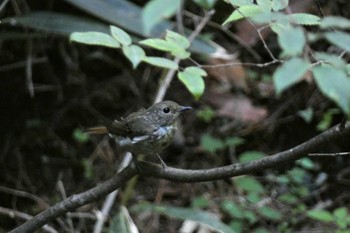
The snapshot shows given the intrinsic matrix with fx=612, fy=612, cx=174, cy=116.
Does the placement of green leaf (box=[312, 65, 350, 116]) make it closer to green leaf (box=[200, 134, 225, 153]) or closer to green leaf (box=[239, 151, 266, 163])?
green leaf (box=[239, 151, 266, 163])

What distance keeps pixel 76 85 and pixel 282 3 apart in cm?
325

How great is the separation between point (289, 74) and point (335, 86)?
0.29 ft

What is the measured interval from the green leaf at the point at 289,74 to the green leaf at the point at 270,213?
281cm

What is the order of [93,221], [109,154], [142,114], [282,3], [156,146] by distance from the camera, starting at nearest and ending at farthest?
[282,3]
[156,146]
[142,114]
[93,221]
[109,154]

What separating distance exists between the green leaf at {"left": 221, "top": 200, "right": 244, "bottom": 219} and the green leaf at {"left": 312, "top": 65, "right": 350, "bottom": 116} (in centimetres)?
281

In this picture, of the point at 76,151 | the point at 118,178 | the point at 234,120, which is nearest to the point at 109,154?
the point at 76,151

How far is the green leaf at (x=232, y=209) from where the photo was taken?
3931mm

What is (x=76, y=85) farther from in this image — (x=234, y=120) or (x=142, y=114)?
(x=142, y=114)

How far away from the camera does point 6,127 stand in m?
4.82

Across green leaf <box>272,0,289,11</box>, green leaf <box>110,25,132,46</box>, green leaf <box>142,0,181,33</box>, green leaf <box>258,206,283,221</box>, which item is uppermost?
green leaf <box>142,0,181,33</box>

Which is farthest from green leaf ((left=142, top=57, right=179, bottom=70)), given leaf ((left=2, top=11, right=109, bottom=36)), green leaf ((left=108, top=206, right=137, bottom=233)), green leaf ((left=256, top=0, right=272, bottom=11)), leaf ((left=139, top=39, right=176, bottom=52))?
leaf ((left=2, top=11, right=109, bottom=36))

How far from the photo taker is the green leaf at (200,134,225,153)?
4473 mm

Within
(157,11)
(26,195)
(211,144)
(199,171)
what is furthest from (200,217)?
(157,11)

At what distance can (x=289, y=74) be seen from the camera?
1.17 m
